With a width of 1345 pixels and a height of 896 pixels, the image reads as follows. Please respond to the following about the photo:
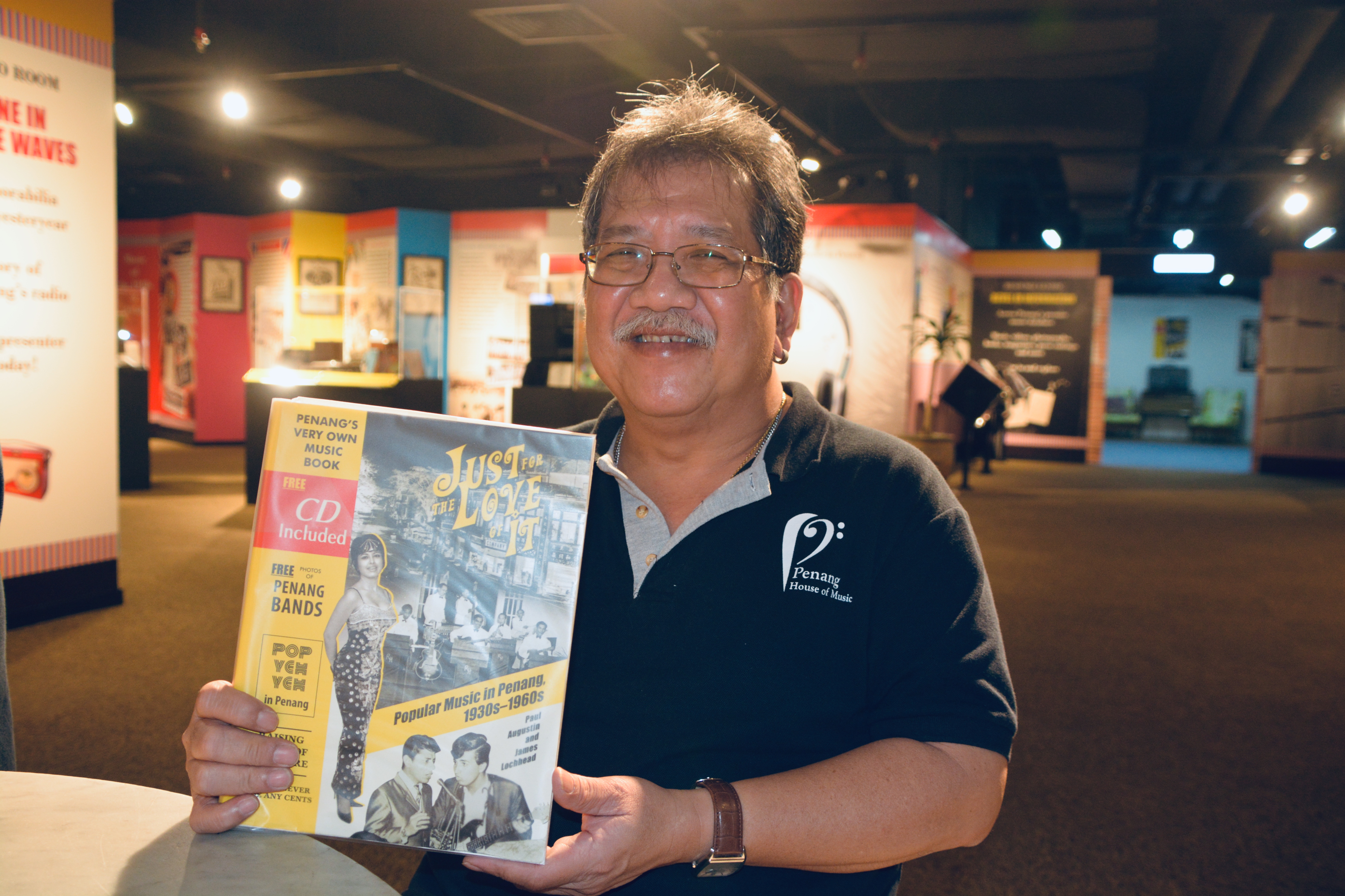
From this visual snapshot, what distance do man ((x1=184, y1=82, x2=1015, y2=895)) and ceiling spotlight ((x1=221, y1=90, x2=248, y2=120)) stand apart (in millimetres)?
6609

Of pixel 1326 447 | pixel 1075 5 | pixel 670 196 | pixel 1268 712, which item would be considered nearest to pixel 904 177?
pixel 1075 5

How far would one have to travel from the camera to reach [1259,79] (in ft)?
24.8

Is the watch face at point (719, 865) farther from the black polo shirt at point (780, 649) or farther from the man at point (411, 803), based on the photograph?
the man at point (411, 803)

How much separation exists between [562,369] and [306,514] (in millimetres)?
6638

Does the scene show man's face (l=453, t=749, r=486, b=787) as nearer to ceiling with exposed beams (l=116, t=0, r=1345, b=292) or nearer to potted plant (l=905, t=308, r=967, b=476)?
ceiling with exposed beams (l=116, t=0, r=1345, b=292)

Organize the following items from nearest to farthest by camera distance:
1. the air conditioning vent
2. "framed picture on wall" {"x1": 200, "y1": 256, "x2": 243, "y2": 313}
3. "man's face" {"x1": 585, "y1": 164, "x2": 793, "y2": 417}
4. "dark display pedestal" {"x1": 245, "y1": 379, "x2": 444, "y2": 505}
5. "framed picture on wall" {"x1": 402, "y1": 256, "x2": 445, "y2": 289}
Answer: "man's face" {"x1": 585, "y1": 164, "x2": 793, "y2": 417}
the air conditioning vent
"dark display pedestal" {"x1": 245, "y1": 379, "x2": 444, "y2": 505}
"framed picture on wall" {"x1": 402, "y1": 256, "x2": 445, "y2": 289}
"framed picture on wall" {"x1": 200, "y1": 256, "x2": 243, "y2": 313}

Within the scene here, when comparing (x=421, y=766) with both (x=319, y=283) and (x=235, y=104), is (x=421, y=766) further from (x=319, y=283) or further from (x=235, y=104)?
(x=319, y=283)

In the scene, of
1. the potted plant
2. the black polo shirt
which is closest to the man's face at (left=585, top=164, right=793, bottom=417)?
the black polo shirt

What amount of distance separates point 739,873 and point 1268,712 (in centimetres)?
336

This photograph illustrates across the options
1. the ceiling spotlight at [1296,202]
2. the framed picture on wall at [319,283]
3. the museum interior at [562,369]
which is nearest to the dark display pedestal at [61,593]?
the museum interior at [562,369]

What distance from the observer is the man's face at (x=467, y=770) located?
737 millimetres

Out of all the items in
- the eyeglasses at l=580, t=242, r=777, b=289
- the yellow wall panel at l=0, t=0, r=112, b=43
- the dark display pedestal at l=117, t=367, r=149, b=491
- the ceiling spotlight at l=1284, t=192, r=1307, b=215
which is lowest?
the dark display pedestal at l=117, t=367, r=149, b=491

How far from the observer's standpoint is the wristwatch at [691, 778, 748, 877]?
896 millimetres

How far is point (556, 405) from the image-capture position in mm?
7102
